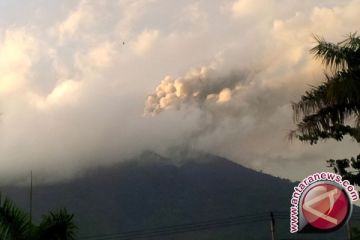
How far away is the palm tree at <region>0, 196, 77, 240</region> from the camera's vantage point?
10453 mm

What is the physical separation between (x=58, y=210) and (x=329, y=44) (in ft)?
25.6

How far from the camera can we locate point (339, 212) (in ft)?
58.5

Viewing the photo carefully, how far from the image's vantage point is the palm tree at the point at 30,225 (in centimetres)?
1045

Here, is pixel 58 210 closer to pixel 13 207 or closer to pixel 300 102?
pixel 13 207

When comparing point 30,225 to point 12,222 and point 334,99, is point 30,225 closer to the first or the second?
point 12,222

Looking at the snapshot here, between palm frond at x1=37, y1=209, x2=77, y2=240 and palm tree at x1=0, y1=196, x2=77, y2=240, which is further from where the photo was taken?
palm frond at x1=37, y1=209, x2=77, y2=240

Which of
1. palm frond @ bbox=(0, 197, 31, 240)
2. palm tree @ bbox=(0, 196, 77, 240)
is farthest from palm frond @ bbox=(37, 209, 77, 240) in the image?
palm frond @ bbox=(0, 197, 31, 240)

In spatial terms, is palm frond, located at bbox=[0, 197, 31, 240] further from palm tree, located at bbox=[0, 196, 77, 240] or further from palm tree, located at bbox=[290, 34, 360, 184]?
palm tree, located at bbox=[290, 34, 360, 184]

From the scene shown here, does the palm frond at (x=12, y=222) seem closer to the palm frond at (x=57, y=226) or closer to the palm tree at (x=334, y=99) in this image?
the palm frond at (x=57, y=226)

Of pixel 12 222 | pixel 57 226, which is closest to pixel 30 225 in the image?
pixel 12 222

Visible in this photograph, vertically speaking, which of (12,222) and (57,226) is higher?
(12,222)

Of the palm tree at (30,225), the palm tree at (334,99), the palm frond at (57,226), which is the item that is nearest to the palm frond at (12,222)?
the palm tree at (30,225)

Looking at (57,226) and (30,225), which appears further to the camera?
A: (57,226)

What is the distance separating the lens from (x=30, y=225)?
10609mm
